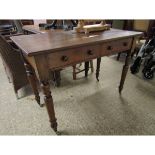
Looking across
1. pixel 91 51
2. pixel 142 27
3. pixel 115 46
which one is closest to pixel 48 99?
pixel 91 51

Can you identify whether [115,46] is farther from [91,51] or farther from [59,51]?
[59,51]

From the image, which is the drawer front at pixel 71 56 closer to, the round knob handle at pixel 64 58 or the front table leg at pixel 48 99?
the round knob handle at pixel 64 58

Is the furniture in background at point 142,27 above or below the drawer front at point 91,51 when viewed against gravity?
below

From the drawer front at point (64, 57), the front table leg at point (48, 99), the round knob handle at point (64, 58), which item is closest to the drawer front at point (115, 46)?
the drawer front at point (64, 57)

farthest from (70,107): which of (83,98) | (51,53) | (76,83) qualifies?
(51,53)

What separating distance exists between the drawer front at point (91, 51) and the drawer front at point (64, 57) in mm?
38

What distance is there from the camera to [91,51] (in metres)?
1.11

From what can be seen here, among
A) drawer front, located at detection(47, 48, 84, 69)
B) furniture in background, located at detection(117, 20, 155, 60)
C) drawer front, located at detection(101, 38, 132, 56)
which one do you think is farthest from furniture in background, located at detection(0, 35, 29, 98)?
furniture in background, located at detection(117, 20, 155, 60)

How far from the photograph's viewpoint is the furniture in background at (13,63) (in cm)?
143

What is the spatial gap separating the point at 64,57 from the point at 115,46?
538 millimetres

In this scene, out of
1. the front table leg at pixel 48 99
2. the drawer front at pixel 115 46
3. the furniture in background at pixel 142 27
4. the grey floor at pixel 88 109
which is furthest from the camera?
the furniture in background at pixel 142 27

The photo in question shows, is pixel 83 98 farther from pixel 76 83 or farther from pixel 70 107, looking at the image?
pixel 76 83

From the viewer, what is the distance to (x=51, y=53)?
0.93 meters
